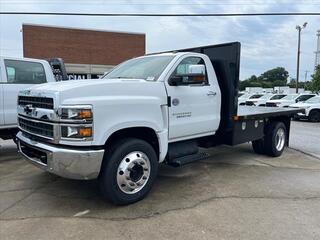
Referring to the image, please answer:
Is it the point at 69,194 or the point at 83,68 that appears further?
the point at 83,68

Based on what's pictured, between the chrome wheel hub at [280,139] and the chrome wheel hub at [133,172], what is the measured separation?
14.8 feet

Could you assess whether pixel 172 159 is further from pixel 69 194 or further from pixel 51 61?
pixel 51 61

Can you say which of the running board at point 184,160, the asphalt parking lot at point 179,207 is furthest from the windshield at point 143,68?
the asphalt parking lot at point 179,207

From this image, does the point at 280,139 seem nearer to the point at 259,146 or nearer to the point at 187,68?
the point at 259,146

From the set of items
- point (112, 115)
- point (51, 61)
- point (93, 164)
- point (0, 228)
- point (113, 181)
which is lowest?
point (0, 228)

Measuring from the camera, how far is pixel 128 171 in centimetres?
462

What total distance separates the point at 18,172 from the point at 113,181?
9.46 ft

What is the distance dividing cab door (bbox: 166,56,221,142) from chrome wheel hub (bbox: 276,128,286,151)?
265 cm

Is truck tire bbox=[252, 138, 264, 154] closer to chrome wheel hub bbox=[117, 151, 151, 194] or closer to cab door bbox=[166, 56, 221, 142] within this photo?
cab door bbox=[166, 56, 221, 142]

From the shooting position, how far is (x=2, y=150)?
8.77m

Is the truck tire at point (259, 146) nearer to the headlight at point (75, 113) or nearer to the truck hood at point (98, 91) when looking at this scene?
the truck hood at point (98, 91)

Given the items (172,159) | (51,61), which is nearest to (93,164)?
(172,159)

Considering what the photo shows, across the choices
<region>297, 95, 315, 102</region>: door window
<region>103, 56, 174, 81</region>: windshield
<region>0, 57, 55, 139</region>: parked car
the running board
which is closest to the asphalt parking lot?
the running board

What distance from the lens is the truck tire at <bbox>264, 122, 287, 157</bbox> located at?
7965 millimetres
